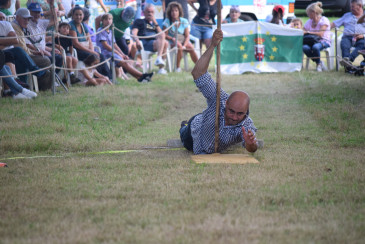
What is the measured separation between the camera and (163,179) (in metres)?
5.49

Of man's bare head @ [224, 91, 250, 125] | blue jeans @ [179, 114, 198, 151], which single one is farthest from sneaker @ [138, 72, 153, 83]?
man's bare head @ [224, 91, 250, 125]

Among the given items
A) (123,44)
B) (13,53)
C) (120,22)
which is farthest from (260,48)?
(13,53)

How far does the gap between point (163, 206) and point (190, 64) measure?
13724mm

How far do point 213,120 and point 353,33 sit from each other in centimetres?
975

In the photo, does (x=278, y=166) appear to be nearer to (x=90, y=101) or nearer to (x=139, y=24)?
(x=90, y=101)

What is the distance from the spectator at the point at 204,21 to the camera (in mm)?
16594

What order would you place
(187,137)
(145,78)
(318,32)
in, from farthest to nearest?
(318,32) < (145,78) < (187,137)

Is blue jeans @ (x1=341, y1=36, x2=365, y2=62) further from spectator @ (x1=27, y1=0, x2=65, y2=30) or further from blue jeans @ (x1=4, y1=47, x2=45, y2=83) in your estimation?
→ blue jeans @ (x1=4, y1=47, x2=45, y2=83)

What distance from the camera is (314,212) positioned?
4418mm

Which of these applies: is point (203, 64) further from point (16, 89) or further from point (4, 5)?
point (4, 5)

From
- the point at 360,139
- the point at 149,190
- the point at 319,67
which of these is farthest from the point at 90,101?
the point at 319,67

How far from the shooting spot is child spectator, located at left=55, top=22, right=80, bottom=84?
1184 centimetres

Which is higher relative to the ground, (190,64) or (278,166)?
(278,166)

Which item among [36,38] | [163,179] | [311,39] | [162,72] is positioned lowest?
[162,72]
